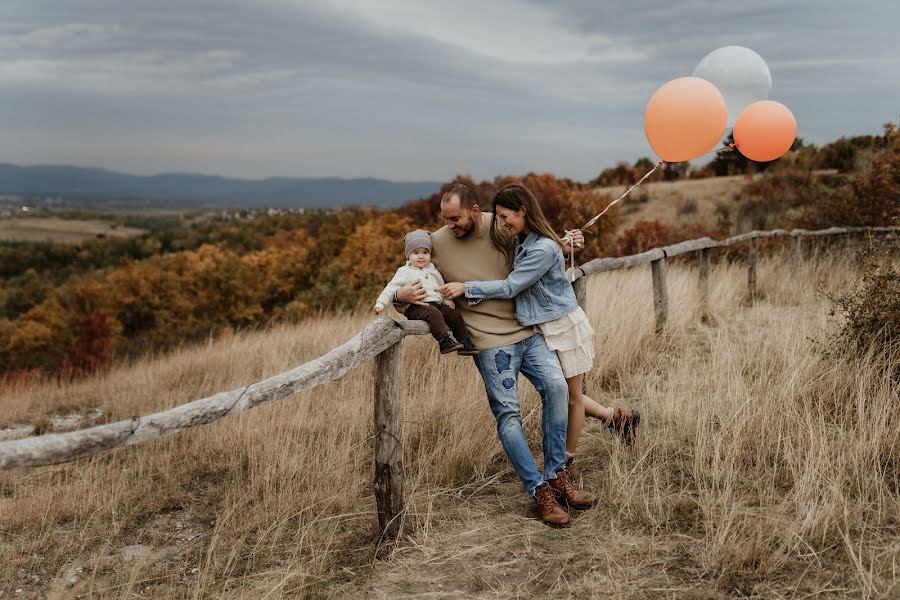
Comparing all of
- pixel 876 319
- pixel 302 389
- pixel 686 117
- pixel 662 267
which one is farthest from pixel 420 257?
pixel 662 267

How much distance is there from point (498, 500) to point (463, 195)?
171 centimetres

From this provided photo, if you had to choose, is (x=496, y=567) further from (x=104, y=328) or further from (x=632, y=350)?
(x=104, y=328)

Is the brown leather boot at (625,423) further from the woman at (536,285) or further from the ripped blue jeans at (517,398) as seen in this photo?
the ripped blue jeans at (517,398)

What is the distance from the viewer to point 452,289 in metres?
3.21

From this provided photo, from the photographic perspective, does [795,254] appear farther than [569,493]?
Yes

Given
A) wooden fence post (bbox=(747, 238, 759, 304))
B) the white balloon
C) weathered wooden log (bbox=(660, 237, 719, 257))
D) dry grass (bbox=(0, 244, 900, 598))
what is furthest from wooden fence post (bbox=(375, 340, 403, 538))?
wooden fence post (bbox=(747, 238, 759, 304))

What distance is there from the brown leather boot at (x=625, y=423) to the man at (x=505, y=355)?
0.65 m

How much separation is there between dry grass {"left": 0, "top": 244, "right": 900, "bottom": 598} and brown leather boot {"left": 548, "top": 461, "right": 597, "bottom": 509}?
A: 0.07 meters

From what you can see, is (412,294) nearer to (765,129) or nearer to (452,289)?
(452,289)

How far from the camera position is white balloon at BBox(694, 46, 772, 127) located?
236 inches

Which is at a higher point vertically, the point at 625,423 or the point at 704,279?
the point at 704,279

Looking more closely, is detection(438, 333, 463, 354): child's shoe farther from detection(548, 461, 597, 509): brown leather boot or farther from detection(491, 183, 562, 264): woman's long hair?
detection(548, 461, 597, 509): brown leather boot

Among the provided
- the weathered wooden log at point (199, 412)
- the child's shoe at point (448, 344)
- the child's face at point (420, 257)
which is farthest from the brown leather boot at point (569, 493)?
the child's face at point (420, 257)

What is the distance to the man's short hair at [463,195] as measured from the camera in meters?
3.19
